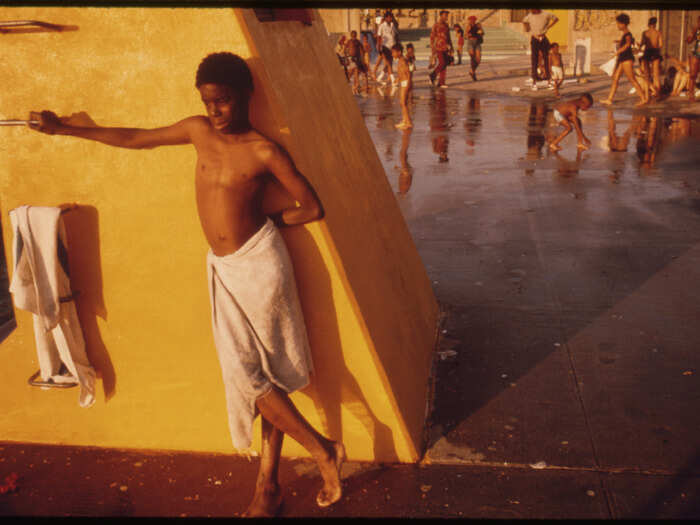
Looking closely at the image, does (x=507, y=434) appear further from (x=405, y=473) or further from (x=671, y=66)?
(x=671, y=66)

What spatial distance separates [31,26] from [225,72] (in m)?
1.08

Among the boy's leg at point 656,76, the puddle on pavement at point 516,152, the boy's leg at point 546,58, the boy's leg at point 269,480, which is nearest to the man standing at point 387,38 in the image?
the boy's leg at point 546,58

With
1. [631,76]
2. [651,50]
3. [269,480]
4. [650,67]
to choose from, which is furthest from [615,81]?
[269,480]

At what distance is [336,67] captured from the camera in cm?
438

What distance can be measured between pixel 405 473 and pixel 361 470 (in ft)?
0.76

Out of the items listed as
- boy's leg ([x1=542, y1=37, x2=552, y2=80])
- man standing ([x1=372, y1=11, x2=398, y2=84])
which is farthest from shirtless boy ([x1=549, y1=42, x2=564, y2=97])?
man standing ([x1=372, y1=11, x2=398, y2=84])

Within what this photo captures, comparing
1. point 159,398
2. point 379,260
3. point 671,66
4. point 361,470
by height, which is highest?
point 671,66

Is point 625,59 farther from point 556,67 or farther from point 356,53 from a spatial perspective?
point 356,53

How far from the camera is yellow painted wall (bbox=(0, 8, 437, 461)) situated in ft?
9.74

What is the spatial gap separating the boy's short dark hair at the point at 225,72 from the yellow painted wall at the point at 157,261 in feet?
0.57

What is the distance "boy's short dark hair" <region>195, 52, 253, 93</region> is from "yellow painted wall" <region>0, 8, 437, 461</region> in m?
0.17

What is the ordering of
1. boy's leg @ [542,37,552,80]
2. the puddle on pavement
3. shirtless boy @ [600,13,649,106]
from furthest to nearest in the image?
boy's leg @ [542,37,552,80]
shirtless boy @ [600,13,649,106]
the puddle on pavement

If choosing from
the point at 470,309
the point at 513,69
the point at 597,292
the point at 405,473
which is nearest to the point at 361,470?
the point at 405,473

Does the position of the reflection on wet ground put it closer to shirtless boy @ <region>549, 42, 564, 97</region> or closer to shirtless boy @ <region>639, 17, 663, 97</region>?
shirtless boy @ <region>639, 17, 663, 97</region>
